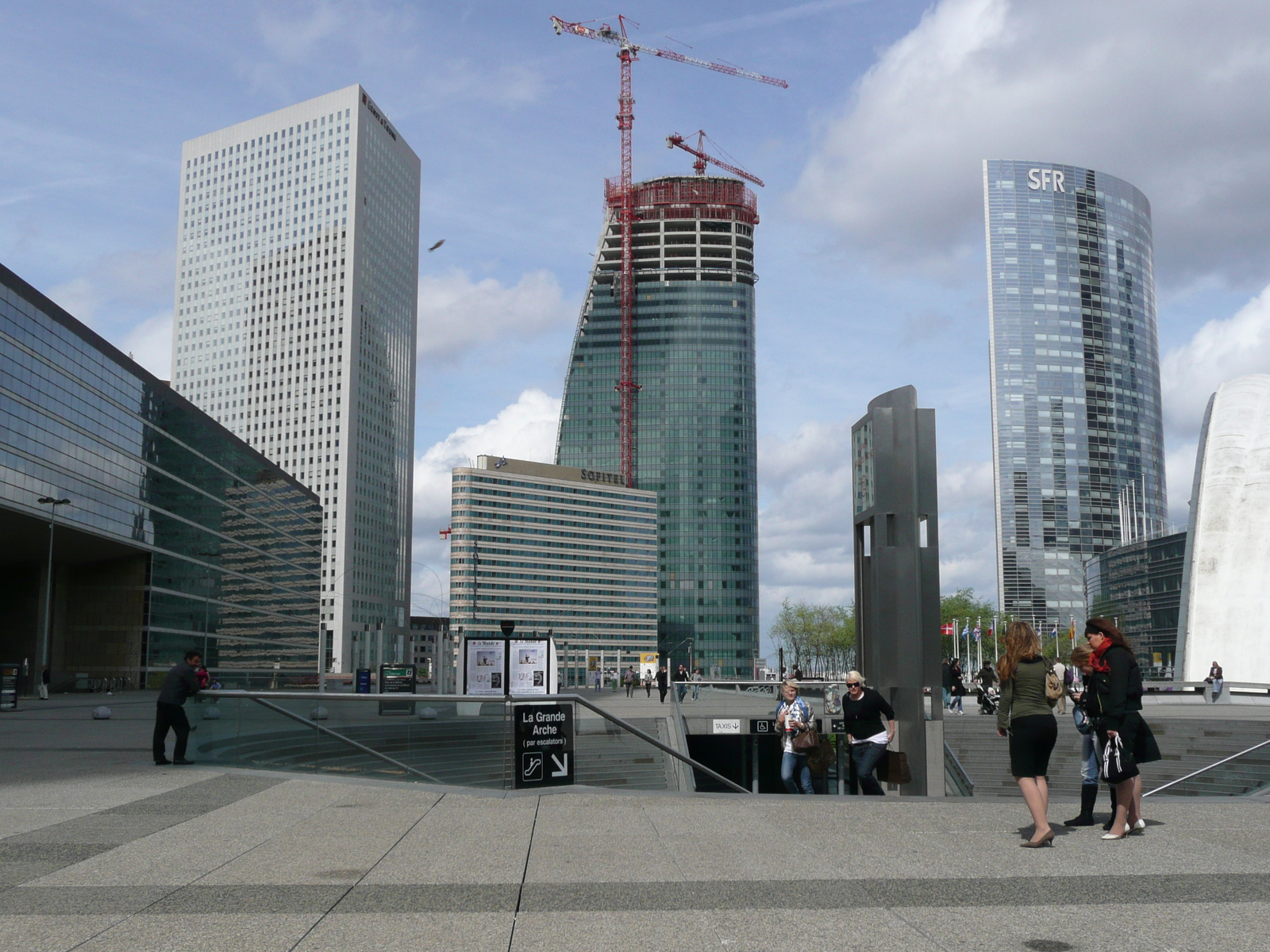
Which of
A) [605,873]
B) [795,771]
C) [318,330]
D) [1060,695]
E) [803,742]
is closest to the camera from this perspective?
[605,873]

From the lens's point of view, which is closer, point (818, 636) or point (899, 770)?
point (899, 770)

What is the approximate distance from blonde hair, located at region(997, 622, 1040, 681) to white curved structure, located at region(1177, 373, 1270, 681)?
54106 mm

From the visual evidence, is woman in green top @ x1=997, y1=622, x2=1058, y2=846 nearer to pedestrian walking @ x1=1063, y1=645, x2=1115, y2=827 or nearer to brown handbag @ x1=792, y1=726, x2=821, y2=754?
pedestrian walking @ x1=1063, y1=645, x2=1115, y2=827

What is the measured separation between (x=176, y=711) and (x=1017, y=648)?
11616 mm

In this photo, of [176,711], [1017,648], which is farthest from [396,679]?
[1017,648]

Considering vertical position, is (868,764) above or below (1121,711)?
below

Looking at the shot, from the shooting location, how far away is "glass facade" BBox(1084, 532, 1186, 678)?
140m

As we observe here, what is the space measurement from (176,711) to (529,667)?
27036mm

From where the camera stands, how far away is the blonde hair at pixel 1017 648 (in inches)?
382

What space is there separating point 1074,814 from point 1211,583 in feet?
177

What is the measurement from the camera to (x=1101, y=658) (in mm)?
9953

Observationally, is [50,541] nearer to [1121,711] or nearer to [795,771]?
[795,771]

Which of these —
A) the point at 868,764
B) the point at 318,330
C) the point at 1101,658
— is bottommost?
the point at 868,764

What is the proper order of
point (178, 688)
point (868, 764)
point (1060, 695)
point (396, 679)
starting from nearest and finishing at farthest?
point (1060, 695) < point (868, 764) < point (178, 688) < point (396, 679)
